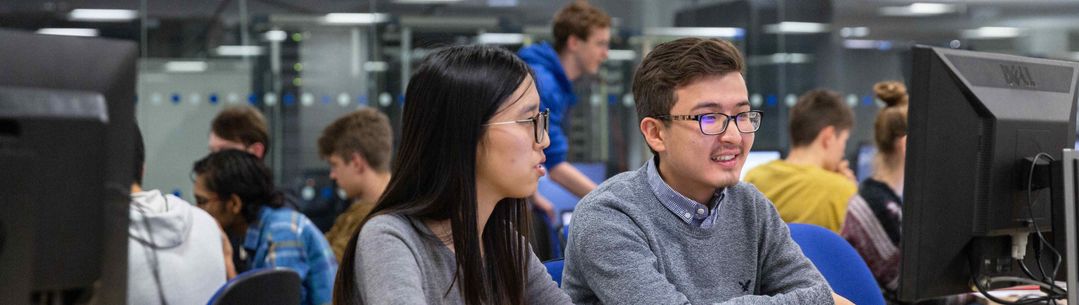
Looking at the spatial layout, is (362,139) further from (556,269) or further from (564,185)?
(556,269)

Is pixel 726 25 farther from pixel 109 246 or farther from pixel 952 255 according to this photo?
pixel 109 246

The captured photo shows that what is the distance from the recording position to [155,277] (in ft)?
8.49

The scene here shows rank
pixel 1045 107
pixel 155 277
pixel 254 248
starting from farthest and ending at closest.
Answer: pixel 254 248
pixel 155 277
pixel 1045 107

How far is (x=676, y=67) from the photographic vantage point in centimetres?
198

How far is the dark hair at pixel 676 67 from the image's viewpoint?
197 centimetres

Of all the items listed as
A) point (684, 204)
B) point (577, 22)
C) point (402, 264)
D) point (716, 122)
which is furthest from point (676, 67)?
point (577, 22)

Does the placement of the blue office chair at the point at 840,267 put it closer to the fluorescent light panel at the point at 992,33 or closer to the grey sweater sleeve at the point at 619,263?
the grey sweater sleeve at the point at 619,263

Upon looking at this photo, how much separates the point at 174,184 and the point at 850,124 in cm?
376

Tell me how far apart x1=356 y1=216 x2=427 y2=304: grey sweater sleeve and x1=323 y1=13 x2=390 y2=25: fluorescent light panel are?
4954mm

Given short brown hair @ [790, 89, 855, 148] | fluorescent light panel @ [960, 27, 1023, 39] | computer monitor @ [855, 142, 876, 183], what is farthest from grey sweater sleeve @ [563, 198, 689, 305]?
fluorescent light panel @ [960, 27, 1023, 39]

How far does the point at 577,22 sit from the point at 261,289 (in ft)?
7.37

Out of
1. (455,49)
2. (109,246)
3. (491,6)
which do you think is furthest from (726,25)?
(109,246)

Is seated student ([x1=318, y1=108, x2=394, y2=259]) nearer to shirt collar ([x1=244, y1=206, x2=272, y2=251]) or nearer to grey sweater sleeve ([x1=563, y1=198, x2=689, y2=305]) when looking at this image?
shirt collar ([x1=244, y1=206, x2=272, y2=251])

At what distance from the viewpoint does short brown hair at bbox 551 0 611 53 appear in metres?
4.26
